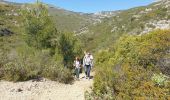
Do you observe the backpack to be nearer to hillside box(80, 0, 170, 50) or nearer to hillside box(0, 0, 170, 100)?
hillside box(0, 0, 170, 100)

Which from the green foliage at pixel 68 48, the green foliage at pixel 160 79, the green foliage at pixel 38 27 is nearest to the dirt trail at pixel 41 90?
the green foliage at pixel 160 79

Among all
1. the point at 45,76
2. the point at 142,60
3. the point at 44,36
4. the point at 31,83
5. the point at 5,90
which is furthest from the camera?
the point at 44,36

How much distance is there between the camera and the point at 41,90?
19281 mm

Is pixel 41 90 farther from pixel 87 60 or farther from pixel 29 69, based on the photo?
pixel 87 60

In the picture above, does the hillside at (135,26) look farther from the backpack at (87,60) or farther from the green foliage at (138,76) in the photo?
the green foliage at (138,76)

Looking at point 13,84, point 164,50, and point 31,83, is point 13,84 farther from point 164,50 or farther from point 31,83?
point 164,50

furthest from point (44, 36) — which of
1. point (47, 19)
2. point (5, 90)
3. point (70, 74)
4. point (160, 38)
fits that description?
point (160, 38)

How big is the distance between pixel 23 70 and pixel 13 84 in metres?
1.12

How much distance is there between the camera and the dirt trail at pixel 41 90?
712 inches

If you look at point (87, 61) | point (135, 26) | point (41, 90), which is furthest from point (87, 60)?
point (135, 26)

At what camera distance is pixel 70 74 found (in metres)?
21.7

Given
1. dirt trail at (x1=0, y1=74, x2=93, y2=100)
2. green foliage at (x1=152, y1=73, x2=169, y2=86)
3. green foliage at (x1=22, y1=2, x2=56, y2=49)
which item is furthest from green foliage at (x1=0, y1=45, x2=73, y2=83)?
green foliage at (x1=152, y1=73, x2=169, y2=86)

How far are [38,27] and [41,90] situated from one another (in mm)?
11702

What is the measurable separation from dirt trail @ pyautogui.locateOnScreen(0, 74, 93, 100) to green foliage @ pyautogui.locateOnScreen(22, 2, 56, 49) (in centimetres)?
902
